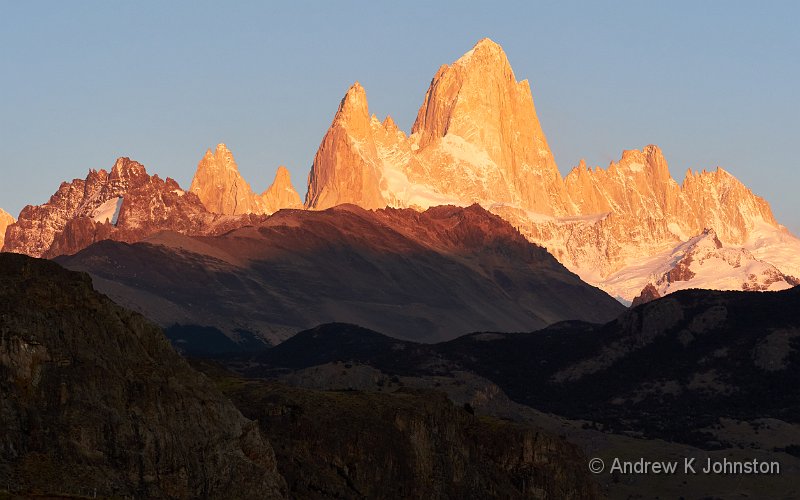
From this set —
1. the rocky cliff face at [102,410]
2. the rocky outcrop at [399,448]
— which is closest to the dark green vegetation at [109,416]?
the rocky cliff face at [102,410]

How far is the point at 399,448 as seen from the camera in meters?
151

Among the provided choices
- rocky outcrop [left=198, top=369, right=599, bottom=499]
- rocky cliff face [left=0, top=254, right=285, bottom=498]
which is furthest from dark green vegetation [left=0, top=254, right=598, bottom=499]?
rocky outcrop [left=198, top=369, right=599, bottom=499]

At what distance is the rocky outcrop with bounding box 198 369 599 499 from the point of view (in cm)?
14462

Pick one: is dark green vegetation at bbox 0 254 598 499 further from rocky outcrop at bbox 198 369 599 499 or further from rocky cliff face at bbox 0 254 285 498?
rocky outcrop at bbox 198 369 599 499

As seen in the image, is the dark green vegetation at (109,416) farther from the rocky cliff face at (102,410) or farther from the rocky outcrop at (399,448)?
the rocky outcrop at (399,448)

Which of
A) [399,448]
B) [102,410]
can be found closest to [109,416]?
[102,410]

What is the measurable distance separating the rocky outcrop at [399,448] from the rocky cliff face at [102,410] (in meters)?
20.4

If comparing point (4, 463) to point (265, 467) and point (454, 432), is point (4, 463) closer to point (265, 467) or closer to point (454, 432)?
point (265, 467)

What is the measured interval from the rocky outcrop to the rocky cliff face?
66.8 feet

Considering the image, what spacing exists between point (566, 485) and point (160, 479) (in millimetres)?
71910

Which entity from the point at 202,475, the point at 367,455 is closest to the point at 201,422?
the point at 202,475

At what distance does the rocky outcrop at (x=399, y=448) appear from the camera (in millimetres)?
144625

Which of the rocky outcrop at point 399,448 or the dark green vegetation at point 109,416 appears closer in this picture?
the dark green vegetation at point 109,416

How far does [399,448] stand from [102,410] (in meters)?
48.0
